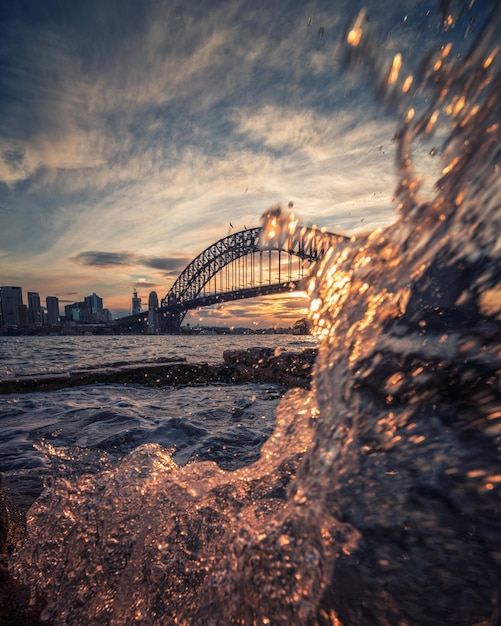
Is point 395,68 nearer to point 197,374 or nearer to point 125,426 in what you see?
point 125,426

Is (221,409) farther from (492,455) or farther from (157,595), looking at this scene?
(492,455)

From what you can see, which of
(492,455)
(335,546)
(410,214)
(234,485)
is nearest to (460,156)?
(410,214)

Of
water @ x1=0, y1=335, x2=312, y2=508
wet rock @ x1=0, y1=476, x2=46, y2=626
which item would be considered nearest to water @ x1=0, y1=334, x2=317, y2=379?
water @ x1=0, y1=335, x2=312, y2=508

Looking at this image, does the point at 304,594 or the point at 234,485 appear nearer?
the point at 304,594

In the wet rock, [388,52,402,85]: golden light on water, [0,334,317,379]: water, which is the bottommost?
[0,334,317,379]: water

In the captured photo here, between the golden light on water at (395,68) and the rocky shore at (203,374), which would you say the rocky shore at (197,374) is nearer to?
the rocky shore at (203,374)

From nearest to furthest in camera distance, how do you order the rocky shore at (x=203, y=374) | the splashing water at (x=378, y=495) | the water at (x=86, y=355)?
the splashing water at (x=378, y=495)
the rocky shore at (x=203, y=374)
the water at (x=86, y=355)

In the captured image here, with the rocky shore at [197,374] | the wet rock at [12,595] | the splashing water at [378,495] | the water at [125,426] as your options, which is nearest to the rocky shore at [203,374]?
the rocky shore at [197,374]

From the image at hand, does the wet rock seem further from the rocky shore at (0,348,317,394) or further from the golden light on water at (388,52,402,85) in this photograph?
the rocky shore at (0,348,317,394)
